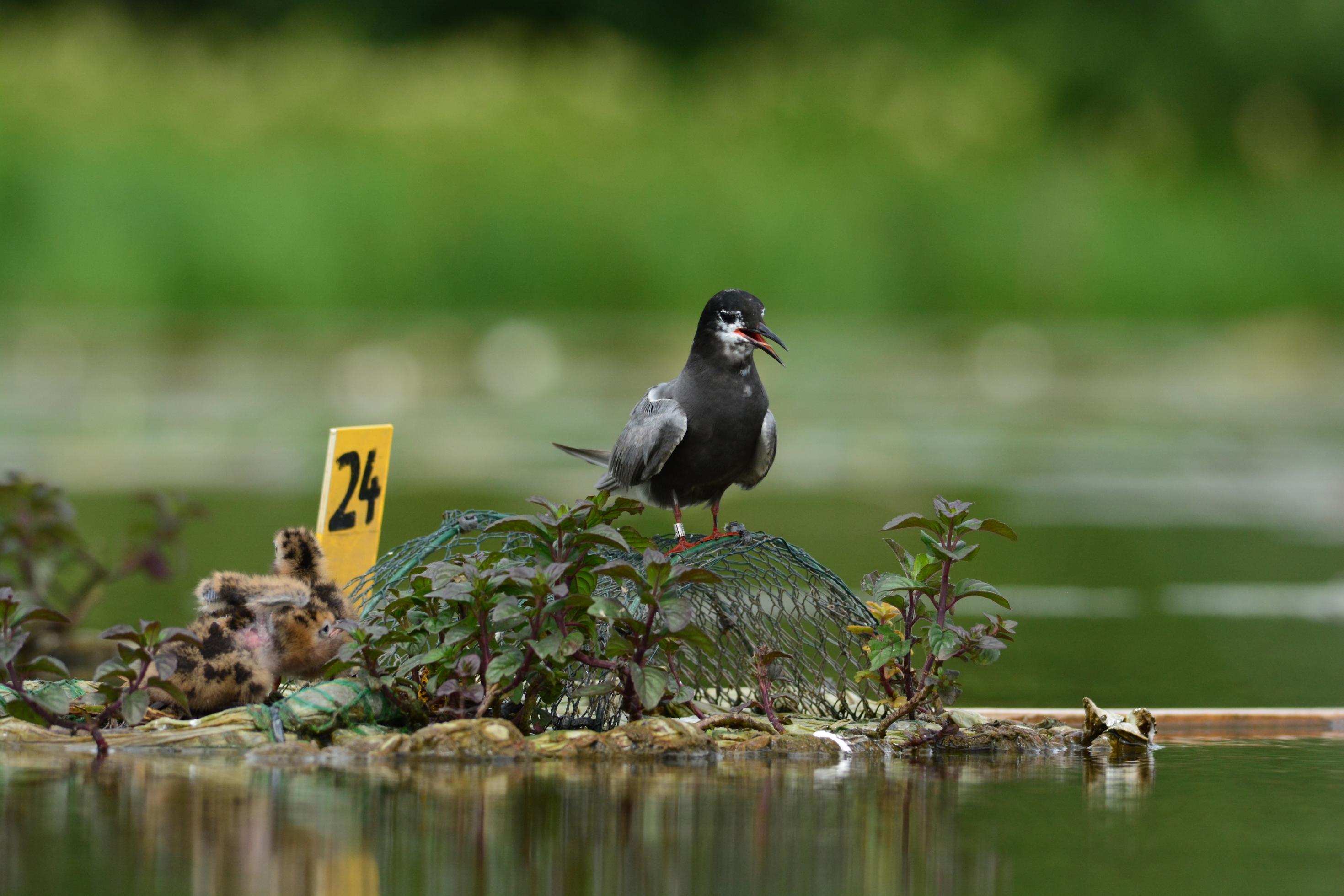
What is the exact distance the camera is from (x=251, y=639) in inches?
177

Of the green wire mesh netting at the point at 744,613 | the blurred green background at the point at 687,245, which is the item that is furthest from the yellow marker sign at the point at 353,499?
the blurred green background at the point at 687,245

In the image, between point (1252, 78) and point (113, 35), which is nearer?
point (113, 35)

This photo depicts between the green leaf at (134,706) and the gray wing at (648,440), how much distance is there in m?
1.22

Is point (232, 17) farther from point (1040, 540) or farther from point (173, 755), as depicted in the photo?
point (173, 755)

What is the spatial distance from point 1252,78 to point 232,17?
14.0 metres

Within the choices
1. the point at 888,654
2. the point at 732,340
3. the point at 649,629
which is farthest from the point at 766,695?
the point at 732,340

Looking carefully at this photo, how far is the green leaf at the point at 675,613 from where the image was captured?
4.08 m

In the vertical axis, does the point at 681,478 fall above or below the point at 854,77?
below

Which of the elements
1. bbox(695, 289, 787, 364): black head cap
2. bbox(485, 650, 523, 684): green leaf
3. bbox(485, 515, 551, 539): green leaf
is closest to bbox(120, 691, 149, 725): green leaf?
bbox(485, 650, 523, 684): green leaf

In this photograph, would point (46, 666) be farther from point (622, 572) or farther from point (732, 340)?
point (732, 340)

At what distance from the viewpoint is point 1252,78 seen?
26609mm

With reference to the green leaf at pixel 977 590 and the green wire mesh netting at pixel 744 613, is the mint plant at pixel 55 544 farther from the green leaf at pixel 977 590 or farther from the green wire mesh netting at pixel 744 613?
the green leaf at pixel 977 590

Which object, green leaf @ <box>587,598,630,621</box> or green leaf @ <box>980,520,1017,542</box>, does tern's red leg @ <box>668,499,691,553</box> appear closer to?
green leaf @ <box>587,598,630,621</box>

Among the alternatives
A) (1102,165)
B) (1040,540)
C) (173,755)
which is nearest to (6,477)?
(173,755)
